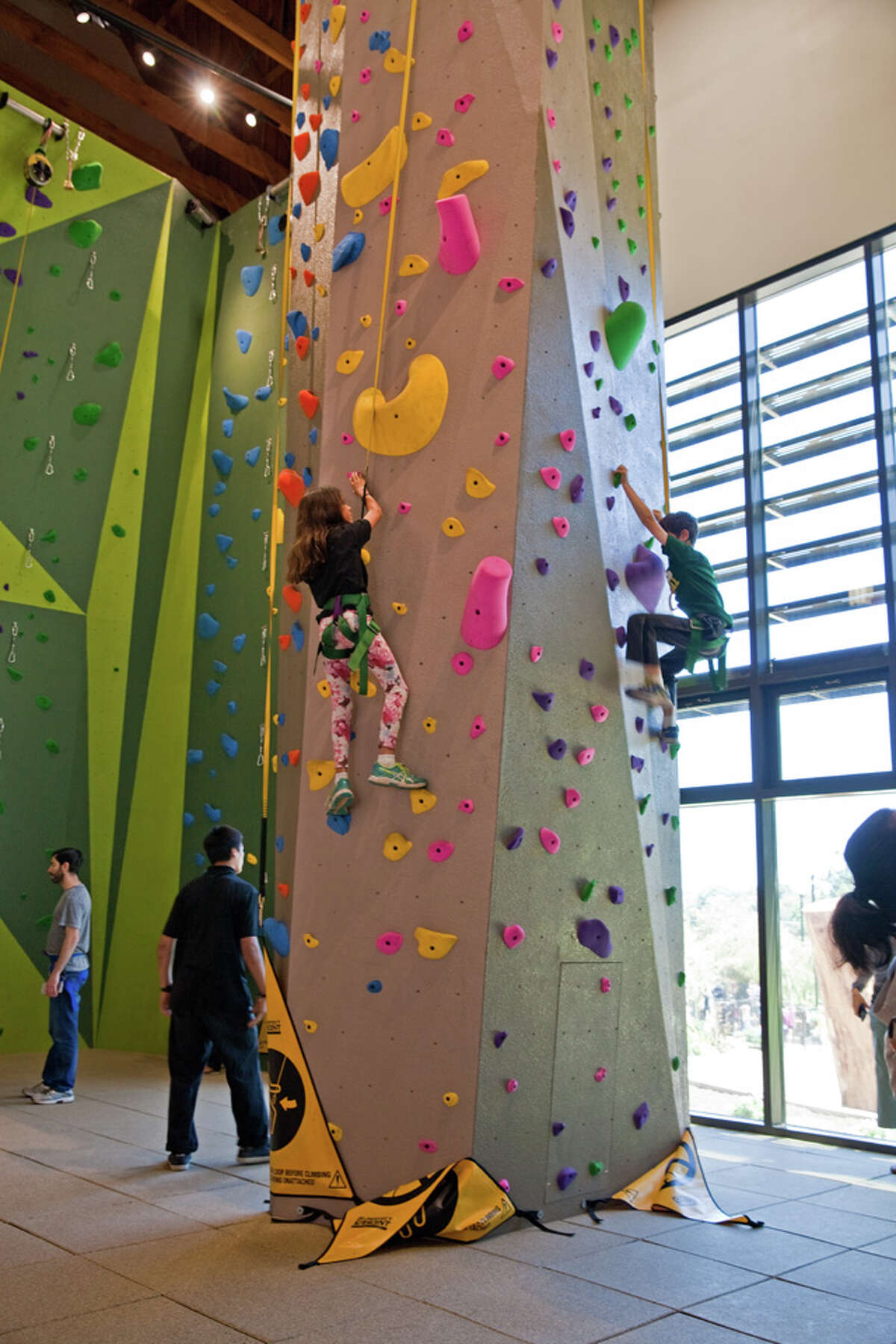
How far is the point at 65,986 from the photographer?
16.3ft

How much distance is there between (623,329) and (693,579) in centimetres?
100

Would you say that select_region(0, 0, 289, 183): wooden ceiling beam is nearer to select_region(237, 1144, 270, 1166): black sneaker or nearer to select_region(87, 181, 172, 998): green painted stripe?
select_region(87, 181, 172, 998): green painted stripe

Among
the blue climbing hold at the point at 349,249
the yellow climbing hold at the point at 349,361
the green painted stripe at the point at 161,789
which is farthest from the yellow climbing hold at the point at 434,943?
the green painted stripe at the point at 161,789

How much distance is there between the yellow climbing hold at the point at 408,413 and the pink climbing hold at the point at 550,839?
1389 millimetres

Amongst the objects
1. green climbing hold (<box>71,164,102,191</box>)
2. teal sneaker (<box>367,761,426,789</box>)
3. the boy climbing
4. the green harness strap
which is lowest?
teal sneaker (<box>367,761,426,789</box>)

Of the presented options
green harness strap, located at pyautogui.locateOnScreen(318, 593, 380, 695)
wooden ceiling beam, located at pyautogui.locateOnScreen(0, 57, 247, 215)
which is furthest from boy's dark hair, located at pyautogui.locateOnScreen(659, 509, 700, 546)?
wooden ceiling beam, located at pyautogui.locateOnScreen(0, 57, 247, 215)

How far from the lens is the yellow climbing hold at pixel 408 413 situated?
12.2 ft

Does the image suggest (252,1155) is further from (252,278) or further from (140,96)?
(140,96)

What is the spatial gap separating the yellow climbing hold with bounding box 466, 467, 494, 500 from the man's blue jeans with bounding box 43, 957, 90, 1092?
3.06 metres

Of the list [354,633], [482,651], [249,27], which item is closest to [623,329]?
[482,651]

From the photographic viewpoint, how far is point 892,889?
284 centimetres

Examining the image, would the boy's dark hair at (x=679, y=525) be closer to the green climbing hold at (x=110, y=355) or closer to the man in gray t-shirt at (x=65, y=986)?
the man in gray t-shirt at (x=65, y=986)

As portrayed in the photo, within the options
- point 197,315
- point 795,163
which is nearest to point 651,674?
point 795,163

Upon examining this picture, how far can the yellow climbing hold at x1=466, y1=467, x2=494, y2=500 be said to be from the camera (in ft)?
11.8
